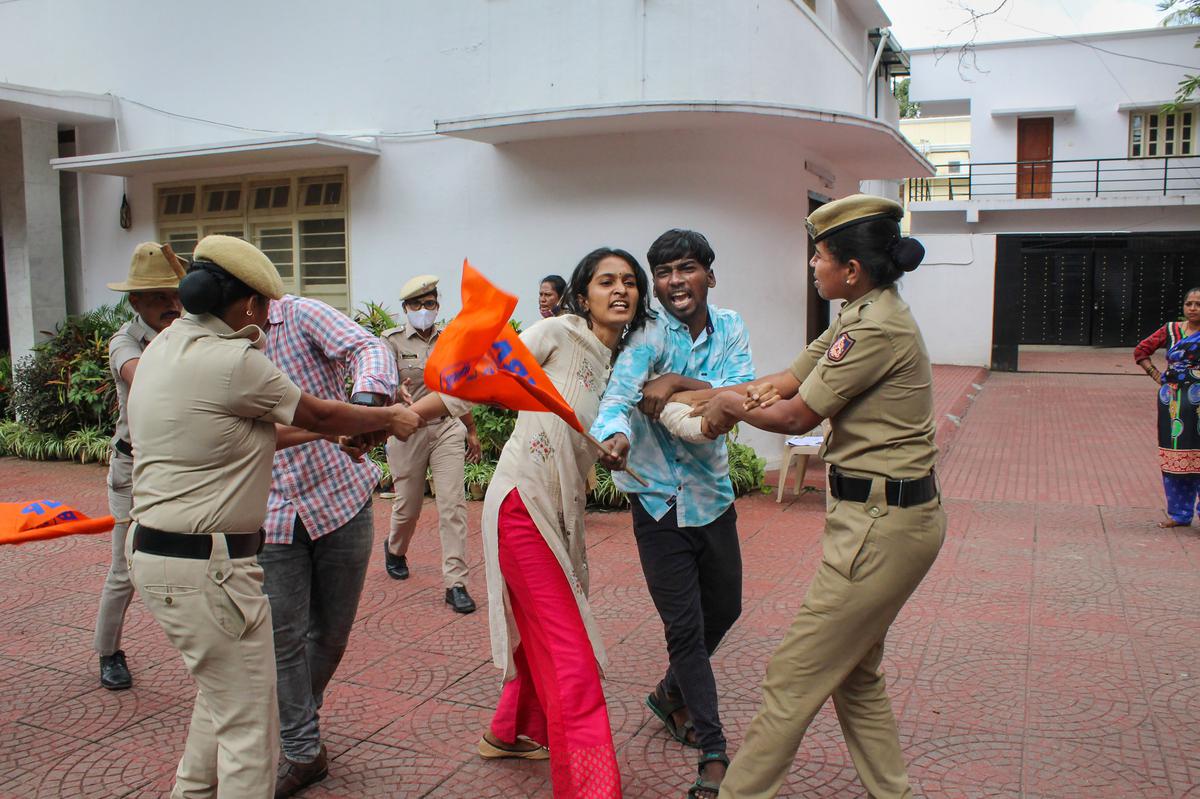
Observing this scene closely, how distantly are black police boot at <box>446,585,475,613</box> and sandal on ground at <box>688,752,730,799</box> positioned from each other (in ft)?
7.57

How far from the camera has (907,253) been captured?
281 centimetres

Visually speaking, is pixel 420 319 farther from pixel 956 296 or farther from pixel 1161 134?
pixel 1161 134

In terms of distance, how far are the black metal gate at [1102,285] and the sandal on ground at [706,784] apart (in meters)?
22.7

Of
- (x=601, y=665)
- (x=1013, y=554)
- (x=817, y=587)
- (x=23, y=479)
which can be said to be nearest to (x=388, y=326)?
(x=23, y=479)

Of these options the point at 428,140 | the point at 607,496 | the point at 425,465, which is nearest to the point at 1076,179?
the point at 428,140

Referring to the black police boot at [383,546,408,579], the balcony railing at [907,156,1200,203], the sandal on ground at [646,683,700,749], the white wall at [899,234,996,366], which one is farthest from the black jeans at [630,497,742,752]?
the balcony railing at [907,156,1200,203]

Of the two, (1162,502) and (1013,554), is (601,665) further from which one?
(1162,502)

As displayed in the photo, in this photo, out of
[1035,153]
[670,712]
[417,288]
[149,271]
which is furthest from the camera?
[1035,153]

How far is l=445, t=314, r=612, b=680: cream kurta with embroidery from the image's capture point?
11.0 feet

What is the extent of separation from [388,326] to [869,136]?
202 inches

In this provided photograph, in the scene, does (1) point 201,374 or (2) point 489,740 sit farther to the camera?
(2) point 489,740

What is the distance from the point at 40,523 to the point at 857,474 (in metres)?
3.07

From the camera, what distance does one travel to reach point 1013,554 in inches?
Result: 262

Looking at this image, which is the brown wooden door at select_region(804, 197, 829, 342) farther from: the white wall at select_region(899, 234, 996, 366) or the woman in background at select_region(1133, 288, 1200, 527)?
the white wall at select_region(899, 234, 996, 366)
